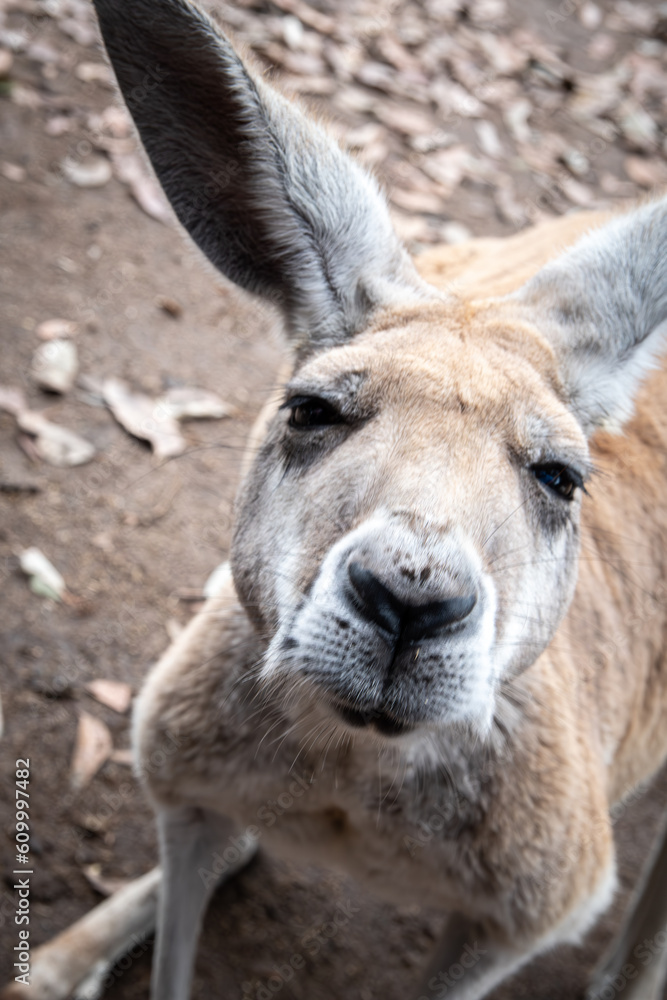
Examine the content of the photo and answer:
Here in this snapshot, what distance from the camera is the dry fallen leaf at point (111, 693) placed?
3.76 meters

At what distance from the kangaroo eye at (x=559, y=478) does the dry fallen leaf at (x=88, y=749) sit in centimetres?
240

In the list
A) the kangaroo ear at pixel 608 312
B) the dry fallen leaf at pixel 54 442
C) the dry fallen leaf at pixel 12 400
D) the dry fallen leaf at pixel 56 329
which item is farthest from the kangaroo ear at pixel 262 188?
the dry fallen leaf at pixel 56 329

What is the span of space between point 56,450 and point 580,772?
3.04m

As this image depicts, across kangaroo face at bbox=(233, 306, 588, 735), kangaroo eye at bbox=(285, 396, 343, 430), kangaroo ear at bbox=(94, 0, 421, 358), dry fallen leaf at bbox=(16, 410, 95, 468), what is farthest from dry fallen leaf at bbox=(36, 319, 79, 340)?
kangaroo eye at bbox=(285, 396, 343, 430)

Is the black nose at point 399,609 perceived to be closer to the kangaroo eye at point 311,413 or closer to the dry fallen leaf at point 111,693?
the kangaroo eye at point 311,413

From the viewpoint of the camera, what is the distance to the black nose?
63.2 inches

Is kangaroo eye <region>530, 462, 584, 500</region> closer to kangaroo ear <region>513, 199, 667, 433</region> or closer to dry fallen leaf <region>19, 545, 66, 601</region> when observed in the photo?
kangaroo ear <region>513, 199, 667, 433</region>

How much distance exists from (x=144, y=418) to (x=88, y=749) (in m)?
1.88

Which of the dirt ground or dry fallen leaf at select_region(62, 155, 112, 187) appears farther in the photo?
dry fallen leaf at select_region(62, 155, 112, 187)

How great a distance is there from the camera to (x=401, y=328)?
2.21 m

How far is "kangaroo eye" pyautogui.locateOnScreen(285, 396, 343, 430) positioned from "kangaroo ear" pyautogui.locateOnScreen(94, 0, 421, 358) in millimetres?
305

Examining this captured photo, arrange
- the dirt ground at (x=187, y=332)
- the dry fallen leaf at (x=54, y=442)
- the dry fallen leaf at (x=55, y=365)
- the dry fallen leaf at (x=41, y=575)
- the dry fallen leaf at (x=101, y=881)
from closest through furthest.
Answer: the dry fallen leaf at (x=101, y=881) → the dirt ground at (x=187, y=332) → the dry fallen leaf at (x=41, y=575) → the dry fallen leaf at (x=54, y=442) → the dry fallen leaf at (x=55, y=365)

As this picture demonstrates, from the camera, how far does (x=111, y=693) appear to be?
3789 mm

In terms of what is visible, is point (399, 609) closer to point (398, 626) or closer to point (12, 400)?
point (398, 626)
